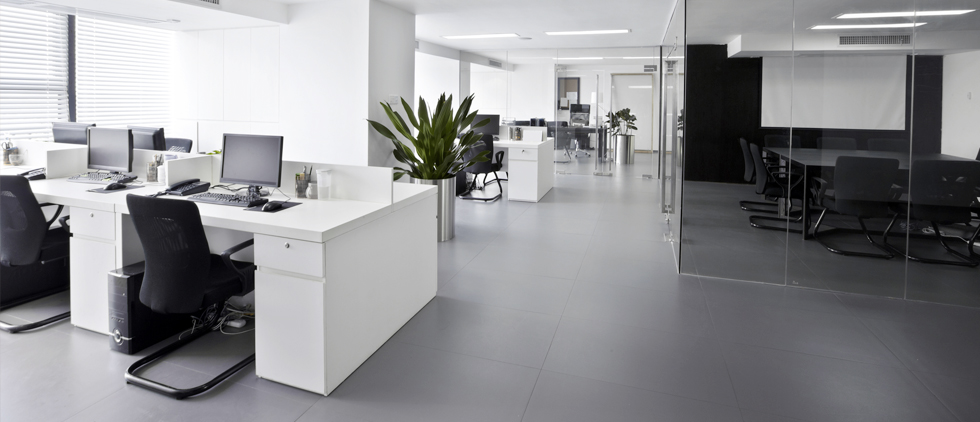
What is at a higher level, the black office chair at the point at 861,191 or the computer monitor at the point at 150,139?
the computer monitor at the point at 150,139

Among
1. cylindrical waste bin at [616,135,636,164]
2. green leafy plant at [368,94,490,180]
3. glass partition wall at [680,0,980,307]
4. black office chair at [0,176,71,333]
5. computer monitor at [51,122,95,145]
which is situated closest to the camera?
black office chair at [0,176,71,333]

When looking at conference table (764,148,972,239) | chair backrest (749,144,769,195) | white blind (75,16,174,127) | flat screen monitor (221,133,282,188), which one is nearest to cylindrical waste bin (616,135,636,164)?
chair backrest (749,144,769,195)

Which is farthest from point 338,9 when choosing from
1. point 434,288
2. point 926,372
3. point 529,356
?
point 926,372

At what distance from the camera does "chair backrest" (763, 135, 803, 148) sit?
3.84 m

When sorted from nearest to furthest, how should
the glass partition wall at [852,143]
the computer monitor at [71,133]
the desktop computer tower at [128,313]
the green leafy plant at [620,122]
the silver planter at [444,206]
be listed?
the desktop computer tower at [128,313] < the glass partition wall at [852,143] < the computer monitor at [71,133] < the silver planter at [444,206] < the green leafy plant at [620,122]

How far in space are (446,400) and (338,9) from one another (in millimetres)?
4628

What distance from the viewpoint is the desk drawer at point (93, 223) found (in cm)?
295

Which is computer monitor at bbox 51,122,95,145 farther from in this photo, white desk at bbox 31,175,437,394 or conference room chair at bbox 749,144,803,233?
conference room chair at bbox 749,144,803,233

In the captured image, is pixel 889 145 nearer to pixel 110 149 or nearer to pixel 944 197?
pixel 944 197

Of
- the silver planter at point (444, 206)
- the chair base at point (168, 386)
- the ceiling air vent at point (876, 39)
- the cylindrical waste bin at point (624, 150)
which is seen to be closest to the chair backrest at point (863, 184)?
the ceiling air vent at point (876, 39)

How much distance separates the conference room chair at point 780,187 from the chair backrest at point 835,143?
0.28 m

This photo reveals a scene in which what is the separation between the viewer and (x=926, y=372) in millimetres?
2727

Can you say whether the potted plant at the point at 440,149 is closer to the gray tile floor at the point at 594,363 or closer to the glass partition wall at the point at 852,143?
the gray tile floor at the point at 594,363

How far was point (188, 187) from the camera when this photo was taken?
11.2ft
